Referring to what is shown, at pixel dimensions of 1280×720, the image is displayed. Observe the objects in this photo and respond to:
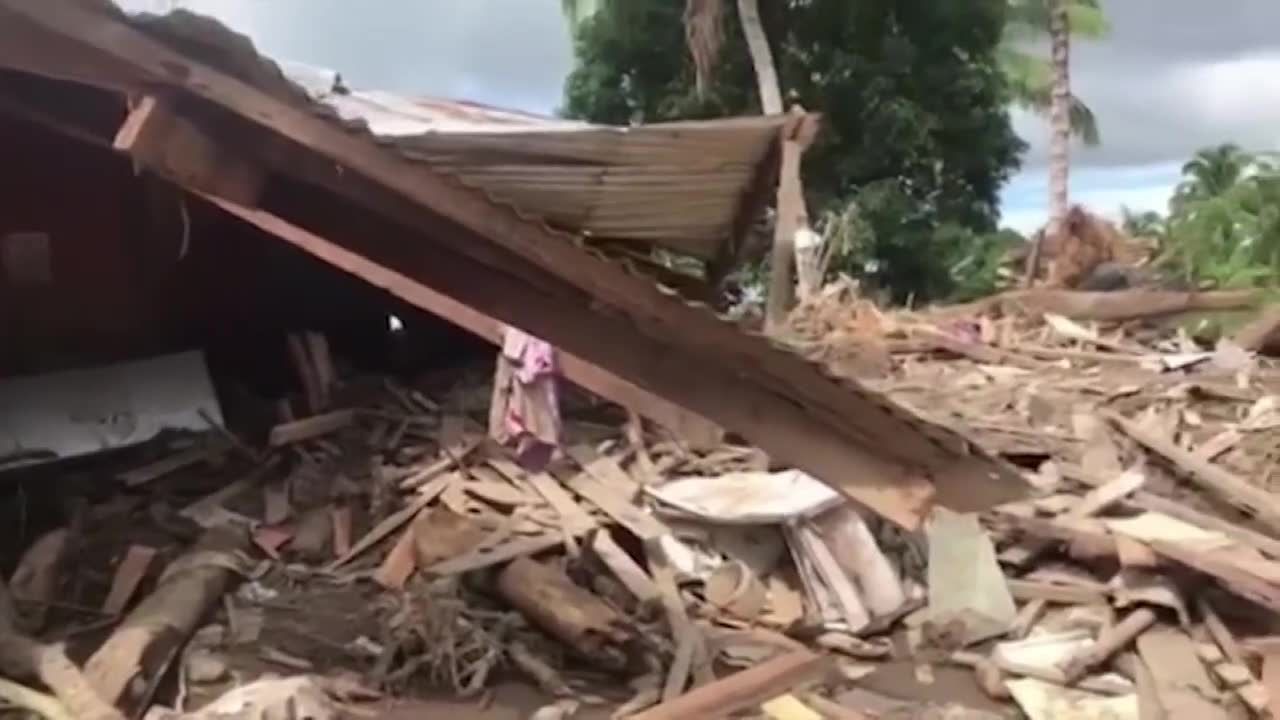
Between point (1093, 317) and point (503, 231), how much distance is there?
9.92 metres

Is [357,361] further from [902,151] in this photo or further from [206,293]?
[902,151]

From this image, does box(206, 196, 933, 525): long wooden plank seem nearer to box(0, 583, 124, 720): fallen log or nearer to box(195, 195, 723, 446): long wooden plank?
box(195, 195, 723, 446): long wooden plank

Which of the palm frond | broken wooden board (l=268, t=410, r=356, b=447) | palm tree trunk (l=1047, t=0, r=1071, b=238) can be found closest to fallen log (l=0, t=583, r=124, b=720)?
broken wooden board (l=268, t=410, r=356, b=447)

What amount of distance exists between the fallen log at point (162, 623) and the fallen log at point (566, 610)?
1336mm

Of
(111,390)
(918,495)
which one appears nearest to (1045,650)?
(918,495)

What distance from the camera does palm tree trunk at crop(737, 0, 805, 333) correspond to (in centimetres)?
874

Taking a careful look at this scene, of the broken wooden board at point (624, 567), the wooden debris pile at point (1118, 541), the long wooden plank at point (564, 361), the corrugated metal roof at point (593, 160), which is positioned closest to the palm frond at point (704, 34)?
the wooden debris pile at point (1118, 541)

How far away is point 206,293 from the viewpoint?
32.8 ft

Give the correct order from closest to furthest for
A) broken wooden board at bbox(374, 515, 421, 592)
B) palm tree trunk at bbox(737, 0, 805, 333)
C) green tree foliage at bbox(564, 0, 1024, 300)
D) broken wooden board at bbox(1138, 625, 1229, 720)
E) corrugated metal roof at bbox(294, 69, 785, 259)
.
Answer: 1. corrugated metal roof at bbox(294, 69, 785, 259)
2. broken wooden board at bbox(1138, 625, 1229, 720)
3. broken wooden board at bbox(374, 515, 421, 592)
4. palm tree trunk at bbox(737, 0, 805, 333)
5. green tree foliage at bbox(564, 0, 1024, 300)

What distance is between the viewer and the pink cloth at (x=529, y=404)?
819 centimetres

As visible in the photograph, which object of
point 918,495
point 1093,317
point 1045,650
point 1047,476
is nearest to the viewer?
point 918,495

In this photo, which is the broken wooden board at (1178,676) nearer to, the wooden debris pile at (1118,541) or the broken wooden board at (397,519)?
the wooden debris pile at (1118,541)

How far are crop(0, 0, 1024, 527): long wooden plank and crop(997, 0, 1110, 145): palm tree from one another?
50.1ft

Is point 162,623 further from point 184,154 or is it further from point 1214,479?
point 1214,479
